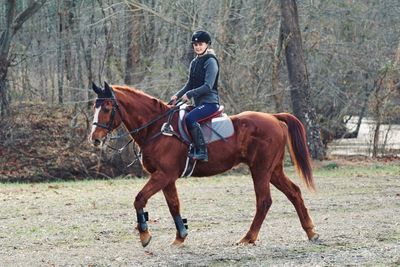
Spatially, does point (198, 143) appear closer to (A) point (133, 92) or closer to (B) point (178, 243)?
(A) point (133, 92)

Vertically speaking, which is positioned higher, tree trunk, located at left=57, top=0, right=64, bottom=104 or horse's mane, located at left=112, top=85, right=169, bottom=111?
horse's mane, located at left=112, top=85, right=169, bottom=111

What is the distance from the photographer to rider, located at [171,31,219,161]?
10.3 m

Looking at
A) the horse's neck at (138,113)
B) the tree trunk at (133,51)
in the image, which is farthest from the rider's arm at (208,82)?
the tree trunk at (133,51)

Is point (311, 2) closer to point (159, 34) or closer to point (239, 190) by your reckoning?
A: point (159, 34)

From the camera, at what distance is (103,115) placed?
1002 centimetres

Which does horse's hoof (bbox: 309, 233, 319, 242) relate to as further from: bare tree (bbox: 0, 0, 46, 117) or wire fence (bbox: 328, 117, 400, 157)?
bare tree (bbox: 0, 0, 46, 117)

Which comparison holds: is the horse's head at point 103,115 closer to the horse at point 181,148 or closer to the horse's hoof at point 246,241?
the horse at point 181,148

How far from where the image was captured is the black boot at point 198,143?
407 inches

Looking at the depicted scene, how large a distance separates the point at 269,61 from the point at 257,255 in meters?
17.7

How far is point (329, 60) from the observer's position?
95.1 ft

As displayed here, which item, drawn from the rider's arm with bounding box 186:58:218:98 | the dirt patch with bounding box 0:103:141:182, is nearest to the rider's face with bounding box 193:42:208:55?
the rider's arm with bounding box 186:58:218:98

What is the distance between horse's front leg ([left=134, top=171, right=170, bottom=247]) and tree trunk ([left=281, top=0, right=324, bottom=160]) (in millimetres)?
16189

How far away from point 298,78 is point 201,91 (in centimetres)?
1622

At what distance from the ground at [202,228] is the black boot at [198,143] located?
3.73ft
